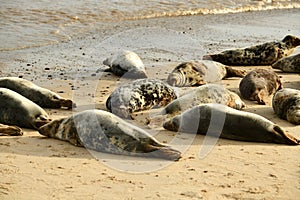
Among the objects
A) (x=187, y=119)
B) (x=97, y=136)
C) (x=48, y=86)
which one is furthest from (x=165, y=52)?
(x=97, y=136)

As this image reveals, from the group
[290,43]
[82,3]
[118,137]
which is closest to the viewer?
[118,137]

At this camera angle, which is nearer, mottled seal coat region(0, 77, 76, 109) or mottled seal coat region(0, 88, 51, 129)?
mottled seal coat region(0, 88, 51, 129)

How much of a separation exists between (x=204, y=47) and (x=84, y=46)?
2036 millimetres

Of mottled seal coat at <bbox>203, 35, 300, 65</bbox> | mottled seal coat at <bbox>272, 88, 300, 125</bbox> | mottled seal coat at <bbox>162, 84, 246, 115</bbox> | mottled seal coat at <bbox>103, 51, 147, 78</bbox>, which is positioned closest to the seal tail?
mottled seal coat at <bbox>272, 88, 300, 125</bbox>

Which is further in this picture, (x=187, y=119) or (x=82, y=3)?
(x=82, y=3)

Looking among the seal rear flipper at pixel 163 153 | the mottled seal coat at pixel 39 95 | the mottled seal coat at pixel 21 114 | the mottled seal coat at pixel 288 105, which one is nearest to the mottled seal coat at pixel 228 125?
the mottled seal coat at pixel 288 105

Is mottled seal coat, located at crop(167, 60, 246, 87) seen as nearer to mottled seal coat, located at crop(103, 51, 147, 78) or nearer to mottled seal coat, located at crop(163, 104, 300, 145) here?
mottled seal coat, located at crop(103, 51, 147, 78)

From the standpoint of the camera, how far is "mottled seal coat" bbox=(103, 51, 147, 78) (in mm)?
8031

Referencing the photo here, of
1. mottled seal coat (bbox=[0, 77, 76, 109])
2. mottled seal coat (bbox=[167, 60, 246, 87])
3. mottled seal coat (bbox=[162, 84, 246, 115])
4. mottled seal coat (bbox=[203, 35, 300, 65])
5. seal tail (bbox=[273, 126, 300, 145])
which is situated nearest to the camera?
seal tail (bbox=[273, 126, 300, 145])

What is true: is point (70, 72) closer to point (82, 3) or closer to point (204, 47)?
point (204, 47)

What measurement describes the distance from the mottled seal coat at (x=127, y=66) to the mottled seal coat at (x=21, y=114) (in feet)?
7.50

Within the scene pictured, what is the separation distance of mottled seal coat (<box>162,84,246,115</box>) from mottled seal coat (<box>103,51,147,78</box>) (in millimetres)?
1634

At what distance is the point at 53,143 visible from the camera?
5367 millimetres

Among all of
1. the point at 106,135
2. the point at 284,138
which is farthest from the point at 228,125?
the point at 106,135
